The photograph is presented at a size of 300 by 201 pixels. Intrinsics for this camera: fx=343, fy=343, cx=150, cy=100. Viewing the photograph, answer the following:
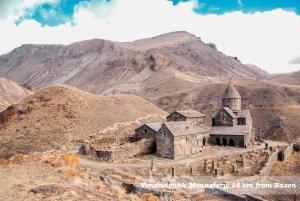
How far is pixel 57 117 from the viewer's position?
51500mm

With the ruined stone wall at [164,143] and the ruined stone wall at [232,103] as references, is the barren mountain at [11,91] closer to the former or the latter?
the ruined stone wall at [232,103]

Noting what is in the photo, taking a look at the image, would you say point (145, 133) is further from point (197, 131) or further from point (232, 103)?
point (232, 103)

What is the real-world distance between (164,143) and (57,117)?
20131 mm

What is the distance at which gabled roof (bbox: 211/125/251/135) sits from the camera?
4694 cm

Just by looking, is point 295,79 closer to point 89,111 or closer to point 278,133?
point 278,133

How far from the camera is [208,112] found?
331 feet

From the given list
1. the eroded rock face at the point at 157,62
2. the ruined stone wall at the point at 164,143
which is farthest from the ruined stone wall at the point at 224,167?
the eroded rock face at the point at 157,62

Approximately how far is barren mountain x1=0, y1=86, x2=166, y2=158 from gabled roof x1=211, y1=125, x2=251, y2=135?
1498 centimetres

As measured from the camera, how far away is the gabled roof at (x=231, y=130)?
4694 cm

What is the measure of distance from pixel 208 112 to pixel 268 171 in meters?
65.9

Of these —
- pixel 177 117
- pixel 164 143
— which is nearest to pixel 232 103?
pixel 177 117

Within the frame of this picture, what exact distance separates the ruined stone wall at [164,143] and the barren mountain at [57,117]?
13330 millimetres

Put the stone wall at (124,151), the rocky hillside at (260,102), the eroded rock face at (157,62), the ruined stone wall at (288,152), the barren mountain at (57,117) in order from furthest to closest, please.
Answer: the eroded rock face at (157,62) < the rocky hillside at (260,102) < the barren mountain at (57,117) < the ruined stone wall at (288,152) < the stone wall at (124,151)

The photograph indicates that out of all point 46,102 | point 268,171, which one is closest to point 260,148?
point 268,171
